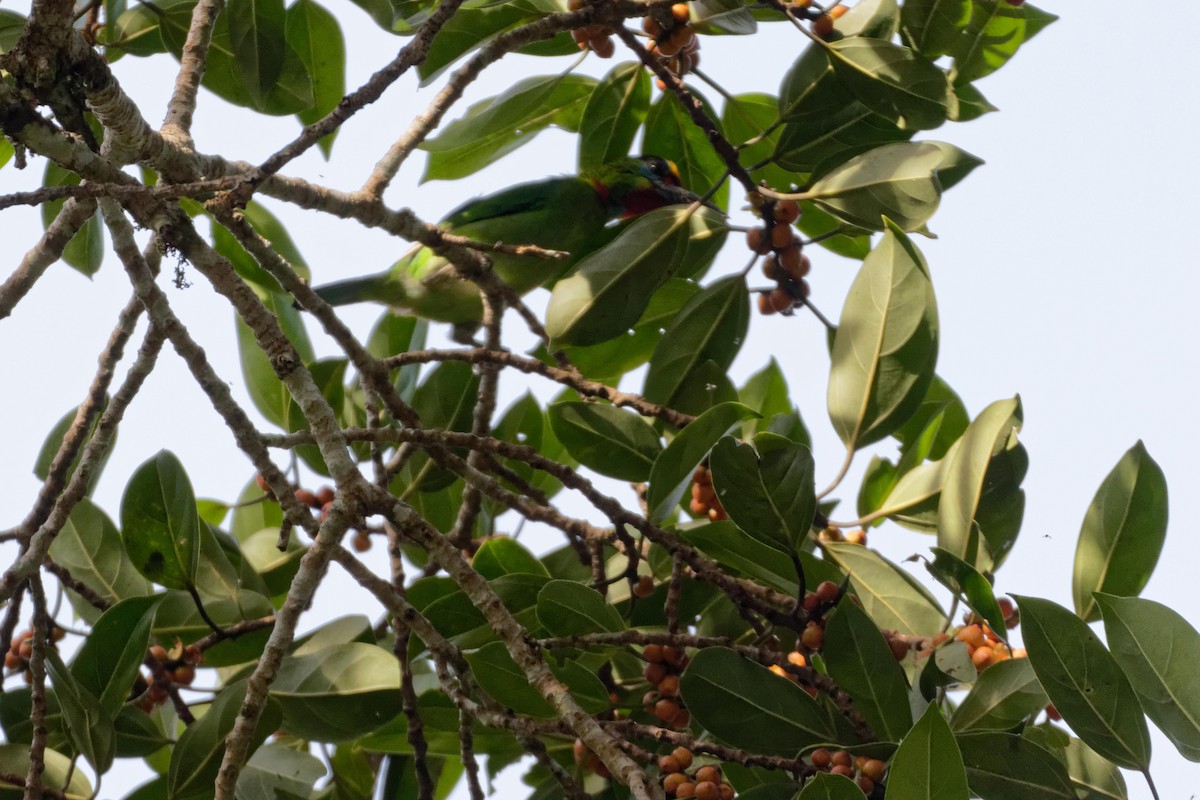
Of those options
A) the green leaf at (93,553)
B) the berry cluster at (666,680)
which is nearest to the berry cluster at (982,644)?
the berry cluster at (666,680)

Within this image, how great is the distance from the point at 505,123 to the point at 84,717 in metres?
1.66

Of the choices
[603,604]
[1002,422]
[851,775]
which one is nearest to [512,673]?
[603,604]

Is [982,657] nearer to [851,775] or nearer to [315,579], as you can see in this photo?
[851,775]

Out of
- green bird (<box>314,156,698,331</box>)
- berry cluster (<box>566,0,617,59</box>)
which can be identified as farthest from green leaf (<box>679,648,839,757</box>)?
green bird (<box>314,156,698,331</box>)

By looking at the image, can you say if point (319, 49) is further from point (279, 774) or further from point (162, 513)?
point (279, 774)

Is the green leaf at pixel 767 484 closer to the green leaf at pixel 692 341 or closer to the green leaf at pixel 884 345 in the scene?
the green leaf at pixel 884 345

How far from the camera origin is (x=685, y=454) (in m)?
1.92

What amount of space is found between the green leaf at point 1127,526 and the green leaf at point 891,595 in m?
0.35

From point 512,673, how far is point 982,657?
813 millimetres

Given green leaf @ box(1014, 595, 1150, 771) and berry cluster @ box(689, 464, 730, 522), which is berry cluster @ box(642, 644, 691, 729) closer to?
berry cluster @ box(689, 464, 730, 522)

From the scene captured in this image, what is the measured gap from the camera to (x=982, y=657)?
1813 mm

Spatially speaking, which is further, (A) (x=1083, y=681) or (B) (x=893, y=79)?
(B) (x=893, y=79)

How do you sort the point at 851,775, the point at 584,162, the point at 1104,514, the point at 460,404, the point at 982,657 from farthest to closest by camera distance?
the point at 584,162
the point at 460,404
the point at 982,657
the point at 1104,514
the point at 851,775

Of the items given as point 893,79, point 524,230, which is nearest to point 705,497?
point 893,79
